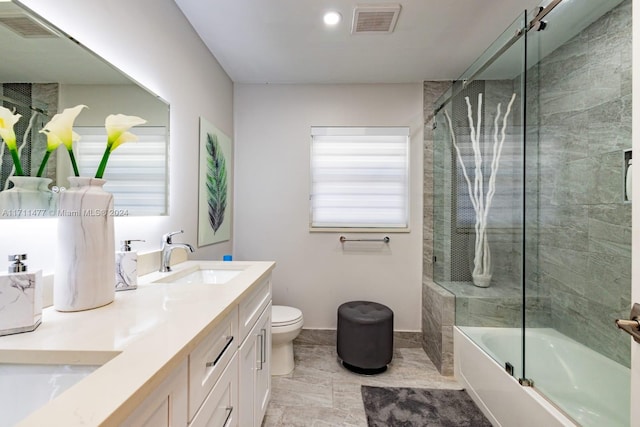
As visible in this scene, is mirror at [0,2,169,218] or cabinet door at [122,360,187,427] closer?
cabinet door at [122,360,187,427]

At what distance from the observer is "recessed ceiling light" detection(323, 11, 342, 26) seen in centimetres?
173

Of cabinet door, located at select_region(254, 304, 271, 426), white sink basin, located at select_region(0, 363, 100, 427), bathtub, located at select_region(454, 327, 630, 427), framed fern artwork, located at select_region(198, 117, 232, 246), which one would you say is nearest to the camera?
white sink basin, located at select_region(0, 363, 100, 427)

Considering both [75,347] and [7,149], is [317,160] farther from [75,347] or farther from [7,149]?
[75,347]

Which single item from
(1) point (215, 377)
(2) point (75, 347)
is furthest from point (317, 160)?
(2) point (75, 347)

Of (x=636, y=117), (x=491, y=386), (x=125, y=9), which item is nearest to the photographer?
(x=636, y=117)

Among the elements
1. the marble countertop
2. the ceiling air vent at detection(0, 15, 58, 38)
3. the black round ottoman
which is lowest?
the black round ottoman

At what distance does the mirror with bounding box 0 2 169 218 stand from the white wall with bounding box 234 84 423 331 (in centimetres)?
134

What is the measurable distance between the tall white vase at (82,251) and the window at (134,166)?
20 cm

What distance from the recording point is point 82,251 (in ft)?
2.80

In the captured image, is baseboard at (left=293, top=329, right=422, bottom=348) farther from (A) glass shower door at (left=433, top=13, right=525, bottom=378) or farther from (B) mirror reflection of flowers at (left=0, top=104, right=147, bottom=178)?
(B) mirror reflection of flowers at (left=0, top=104, right=147, bottom=178)

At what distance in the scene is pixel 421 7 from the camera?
66.0 inches

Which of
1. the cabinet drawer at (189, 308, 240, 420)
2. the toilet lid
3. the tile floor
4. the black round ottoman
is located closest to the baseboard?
the tile floor

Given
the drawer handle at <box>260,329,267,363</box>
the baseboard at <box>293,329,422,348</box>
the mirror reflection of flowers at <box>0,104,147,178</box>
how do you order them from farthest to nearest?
1. the baseboard at <box>293,329,422,348</box>
2. the drawer handle at <box>260,329,267,363</box>
3. the mirror reflection of flowers at <box>0,104,147,178</box>

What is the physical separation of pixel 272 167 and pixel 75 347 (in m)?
2.18
